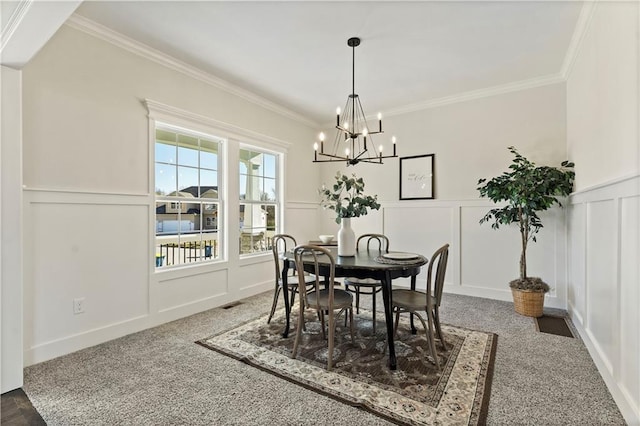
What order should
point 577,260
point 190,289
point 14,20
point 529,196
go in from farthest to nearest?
point 190,289 → point 529,196 → point 577,260 → point 14,20

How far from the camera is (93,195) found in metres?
2.66

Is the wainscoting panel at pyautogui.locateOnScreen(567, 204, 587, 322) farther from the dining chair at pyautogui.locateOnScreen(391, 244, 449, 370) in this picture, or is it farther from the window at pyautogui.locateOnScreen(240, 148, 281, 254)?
the window at pyautogui.locateOnScreen(240, 148, 281, 254)

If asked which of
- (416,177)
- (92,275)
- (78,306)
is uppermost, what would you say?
(416,177)

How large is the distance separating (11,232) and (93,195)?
699 mm

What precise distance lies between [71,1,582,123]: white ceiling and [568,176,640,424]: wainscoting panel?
152 cm

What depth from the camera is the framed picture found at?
450 centimetres

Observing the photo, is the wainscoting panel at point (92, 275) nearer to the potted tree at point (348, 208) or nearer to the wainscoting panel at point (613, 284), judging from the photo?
the potted tree at point (348, 208)

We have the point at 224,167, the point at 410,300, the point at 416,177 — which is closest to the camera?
the point at 410,300

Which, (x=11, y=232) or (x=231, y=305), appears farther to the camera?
(x=231, y=305)

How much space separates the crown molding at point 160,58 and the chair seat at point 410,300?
3.15 m

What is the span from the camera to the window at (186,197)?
3297mm

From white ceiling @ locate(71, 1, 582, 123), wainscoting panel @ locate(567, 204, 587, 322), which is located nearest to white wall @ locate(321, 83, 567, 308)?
wainscoting panel @ locate(567, 204, 587, 322)

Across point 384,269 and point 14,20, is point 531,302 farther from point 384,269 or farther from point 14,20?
point 14,20

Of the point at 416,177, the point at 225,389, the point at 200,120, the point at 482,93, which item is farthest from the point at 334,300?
the point at 482,93
